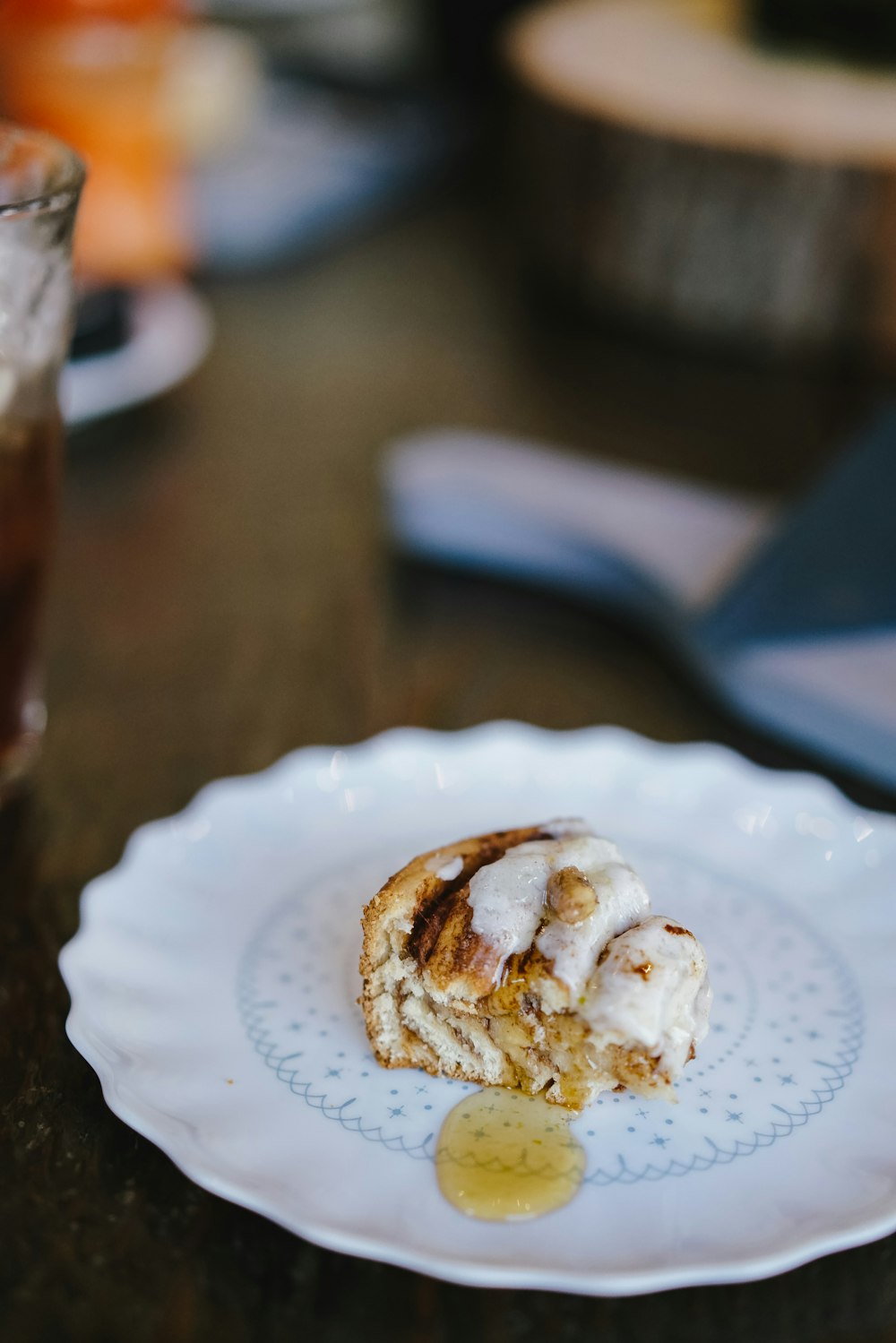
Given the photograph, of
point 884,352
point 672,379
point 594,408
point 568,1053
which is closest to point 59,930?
point 568,1053

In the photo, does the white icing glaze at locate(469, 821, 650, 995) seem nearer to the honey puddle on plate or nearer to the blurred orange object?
the honey puddle on plate

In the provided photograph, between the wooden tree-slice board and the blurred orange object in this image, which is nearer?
the wooden tree-slice board

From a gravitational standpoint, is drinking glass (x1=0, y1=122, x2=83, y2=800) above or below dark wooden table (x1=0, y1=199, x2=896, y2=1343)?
above

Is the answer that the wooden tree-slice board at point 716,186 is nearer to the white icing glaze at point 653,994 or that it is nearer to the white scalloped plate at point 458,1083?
the white scalloped plate at point 458,1083

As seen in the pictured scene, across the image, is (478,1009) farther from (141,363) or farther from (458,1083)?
(141,363)

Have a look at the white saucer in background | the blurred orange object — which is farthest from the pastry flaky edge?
the blurred orange object

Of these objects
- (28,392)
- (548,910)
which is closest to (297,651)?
(28,392)
